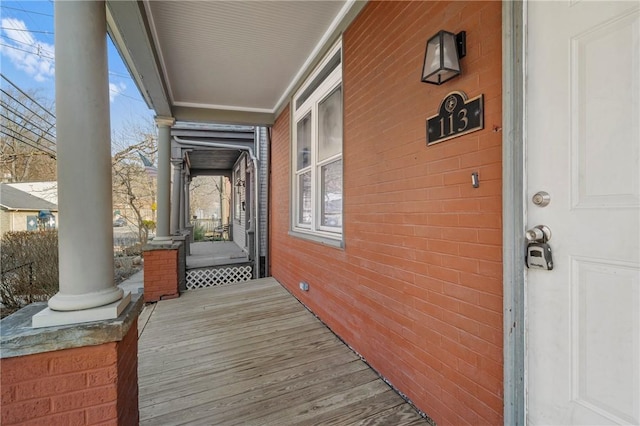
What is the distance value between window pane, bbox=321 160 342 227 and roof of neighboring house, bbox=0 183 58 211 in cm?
1449

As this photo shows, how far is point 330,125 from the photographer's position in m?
3.29

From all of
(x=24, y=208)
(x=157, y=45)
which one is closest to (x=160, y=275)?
(x=157, y=45)

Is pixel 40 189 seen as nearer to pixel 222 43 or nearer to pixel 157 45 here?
pixel 157 45

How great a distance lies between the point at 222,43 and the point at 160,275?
10.4 ft

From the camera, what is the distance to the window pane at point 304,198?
400 cm

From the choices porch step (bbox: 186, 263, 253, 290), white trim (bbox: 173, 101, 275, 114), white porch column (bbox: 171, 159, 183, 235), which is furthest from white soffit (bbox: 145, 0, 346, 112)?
porch step (bbox: 186, 263, 253, 290)

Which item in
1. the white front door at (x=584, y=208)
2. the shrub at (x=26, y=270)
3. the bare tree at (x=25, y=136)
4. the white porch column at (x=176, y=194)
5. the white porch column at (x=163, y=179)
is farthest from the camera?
the white porch column at (x=176, y=194)

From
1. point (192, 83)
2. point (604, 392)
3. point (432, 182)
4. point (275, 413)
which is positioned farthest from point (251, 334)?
point (192, 83)

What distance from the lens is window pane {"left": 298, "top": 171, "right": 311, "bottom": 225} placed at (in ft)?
13.1

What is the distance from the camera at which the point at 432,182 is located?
63.6 inches

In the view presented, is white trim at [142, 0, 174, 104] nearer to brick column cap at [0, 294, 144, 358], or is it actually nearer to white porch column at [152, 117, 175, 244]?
white porch column at [152, 117, 175, 244]

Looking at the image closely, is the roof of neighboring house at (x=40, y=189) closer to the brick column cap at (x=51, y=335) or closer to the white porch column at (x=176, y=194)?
the white porch column at (x=176, y=194)

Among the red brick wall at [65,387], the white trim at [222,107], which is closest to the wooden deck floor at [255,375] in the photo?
the red brick wall at [65,387]

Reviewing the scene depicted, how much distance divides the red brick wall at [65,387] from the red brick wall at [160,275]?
3.25 metres
